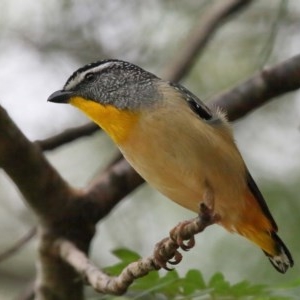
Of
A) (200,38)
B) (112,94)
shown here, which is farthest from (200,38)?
(112,94)

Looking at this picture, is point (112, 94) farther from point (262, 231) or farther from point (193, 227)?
point (193, 227)

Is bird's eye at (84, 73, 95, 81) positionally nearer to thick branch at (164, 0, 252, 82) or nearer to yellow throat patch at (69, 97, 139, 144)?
yellow throat patch at (69, 97, 139, 144)

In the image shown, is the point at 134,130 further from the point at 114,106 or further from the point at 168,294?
the point at 168,294

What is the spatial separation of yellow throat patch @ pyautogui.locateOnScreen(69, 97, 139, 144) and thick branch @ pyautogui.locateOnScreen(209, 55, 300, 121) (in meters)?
0.82

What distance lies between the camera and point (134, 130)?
3.14m

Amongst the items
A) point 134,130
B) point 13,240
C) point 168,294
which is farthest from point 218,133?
point 13,240

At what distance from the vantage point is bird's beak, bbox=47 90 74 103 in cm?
337

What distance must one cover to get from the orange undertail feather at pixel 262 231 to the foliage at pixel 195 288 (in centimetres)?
41

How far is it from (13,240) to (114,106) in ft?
9.99

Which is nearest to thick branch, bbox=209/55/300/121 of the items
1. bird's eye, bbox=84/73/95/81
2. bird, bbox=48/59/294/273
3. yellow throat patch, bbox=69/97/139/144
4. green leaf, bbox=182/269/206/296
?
bird, bbox=48/59/294/273

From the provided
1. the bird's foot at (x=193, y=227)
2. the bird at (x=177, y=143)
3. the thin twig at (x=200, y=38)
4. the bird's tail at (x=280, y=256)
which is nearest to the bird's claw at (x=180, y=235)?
the bird's foot at (x=193, y=227)

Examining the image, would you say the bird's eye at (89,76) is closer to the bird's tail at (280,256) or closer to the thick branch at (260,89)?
the thick branch at (260,89)

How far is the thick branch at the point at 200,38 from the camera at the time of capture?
4719 mm

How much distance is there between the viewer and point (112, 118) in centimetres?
325
